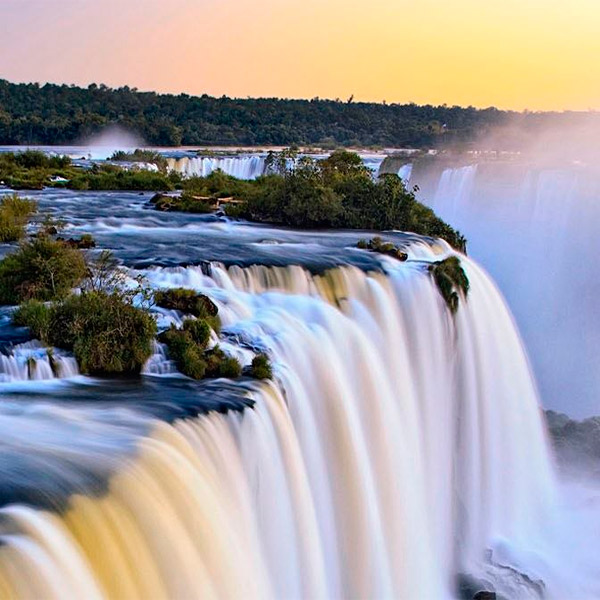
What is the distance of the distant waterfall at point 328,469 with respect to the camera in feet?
23.8

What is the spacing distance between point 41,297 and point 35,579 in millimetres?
7683

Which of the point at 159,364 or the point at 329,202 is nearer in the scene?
the point at 159,364

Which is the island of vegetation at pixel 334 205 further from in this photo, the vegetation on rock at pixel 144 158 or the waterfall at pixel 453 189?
the vegetation on rock at pixel 144 158

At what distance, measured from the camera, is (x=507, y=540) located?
16.1 meters

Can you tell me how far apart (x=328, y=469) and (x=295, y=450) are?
106cm

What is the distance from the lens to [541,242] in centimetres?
3825

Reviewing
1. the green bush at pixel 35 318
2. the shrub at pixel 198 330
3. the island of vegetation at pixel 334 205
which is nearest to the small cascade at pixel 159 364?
the shrub at pixel 198 330

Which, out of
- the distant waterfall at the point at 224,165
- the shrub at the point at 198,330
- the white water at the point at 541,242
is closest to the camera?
the shrub at the point at 198,330

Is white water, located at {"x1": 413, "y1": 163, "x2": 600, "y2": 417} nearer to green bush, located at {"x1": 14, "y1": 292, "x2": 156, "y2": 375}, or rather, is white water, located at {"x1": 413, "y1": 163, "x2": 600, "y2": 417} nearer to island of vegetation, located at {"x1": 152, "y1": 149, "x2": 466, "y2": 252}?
island of vegetation, located at {"x1": 152, "y1": 149, "x2": 466, "y2": 252}

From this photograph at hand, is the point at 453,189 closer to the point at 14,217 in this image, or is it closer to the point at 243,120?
the point at 14,217

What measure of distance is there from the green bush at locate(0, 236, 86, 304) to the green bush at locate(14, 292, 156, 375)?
1388 mm

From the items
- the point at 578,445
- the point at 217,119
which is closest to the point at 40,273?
the point at 578,445

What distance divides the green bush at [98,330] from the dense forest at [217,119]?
208 feet

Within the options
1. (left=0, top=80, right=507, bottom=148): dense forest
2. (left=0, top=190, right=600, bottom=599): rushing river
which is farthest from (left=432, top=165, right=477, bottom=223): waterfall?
(left=0, top=80, right=507, bottom=148): dense forest
